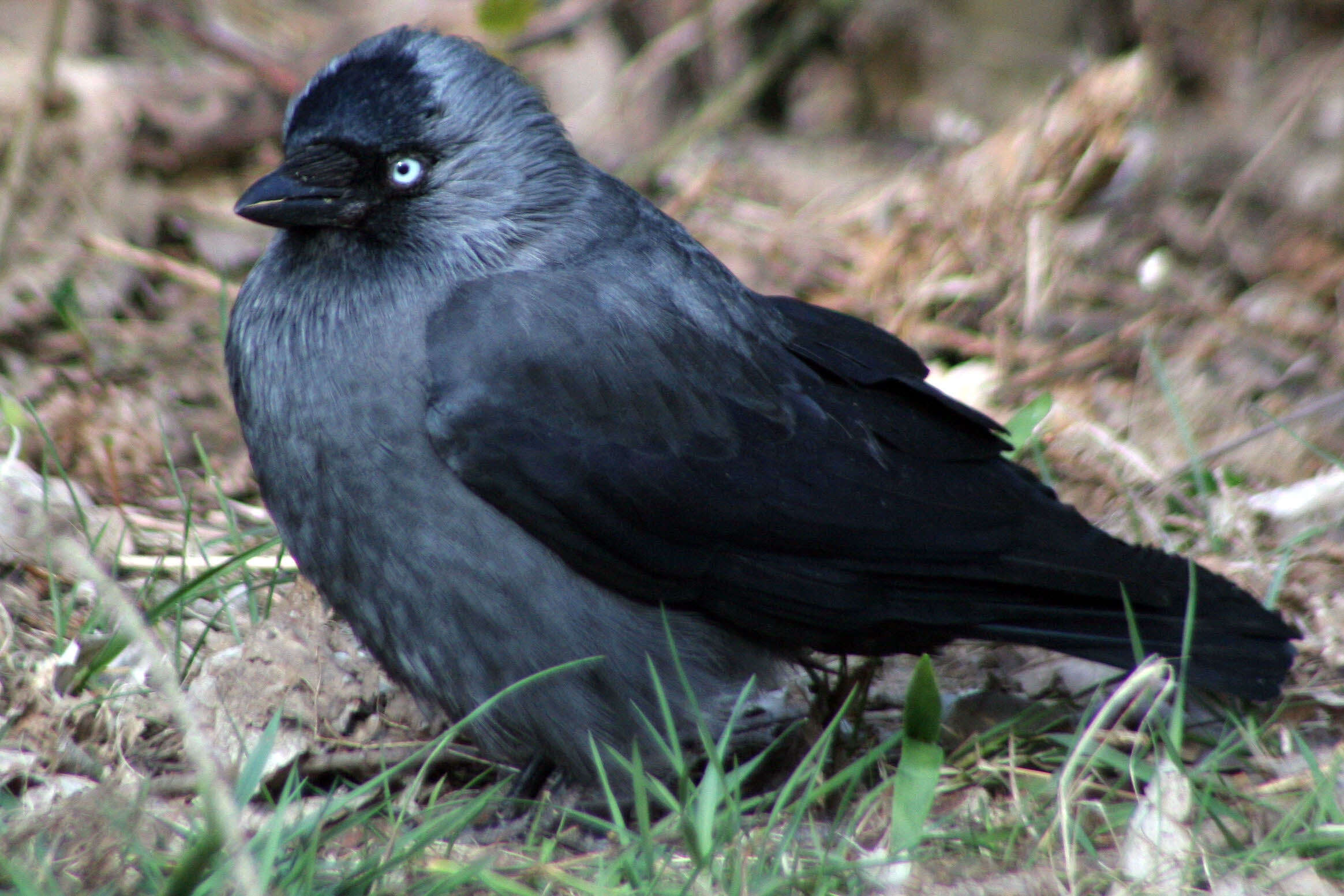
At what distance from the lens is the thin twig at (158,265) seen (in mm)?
4754

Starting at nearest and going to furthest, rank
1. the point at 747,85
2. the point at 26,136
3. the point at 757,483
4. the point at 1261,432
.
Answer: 1. the point at 757,483
2. the point at 1261,432
3. the point at 26,136
4. the point at 747,85

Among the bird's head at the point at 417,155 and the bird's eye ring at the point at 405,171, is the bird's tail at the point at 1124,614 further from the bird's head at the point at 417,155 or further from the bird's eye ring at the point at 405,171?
the bird's eye ring at the point at 405,171

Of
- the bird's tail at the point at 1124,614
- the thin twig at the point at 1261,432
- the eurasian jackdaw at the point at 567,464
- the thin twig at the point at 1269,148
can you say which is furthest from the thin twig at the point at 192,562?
the thin twig at the point at 1269,148

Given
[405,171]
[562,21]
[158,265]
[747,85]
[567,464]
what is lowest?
[747,85]

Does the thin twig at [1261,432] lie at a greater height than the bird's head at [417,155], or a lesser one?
lesser

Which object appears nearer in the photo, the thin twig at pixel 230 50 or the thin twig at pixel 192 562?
the thin twig at pixel 192 562

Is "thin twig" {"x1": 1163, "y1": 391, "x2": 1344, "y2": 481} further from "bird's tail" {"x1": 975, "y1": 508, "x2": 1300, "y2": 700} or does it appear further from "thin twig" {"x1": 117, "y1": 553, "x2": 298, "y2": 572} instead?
"thin twig" {"x1": 117, "y1": 553, "x2": 298, "y2": 572}

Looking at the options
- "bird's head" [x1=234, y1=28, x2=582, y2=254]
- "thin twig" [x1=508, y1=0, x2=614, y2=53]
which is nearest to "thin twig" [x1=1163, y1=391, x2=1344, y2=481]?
"bird's head" [x1=234, y1=28, x2=582, y2=254]

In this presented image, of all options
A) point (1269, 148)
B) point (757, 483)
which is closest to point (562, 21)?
point (1269, 148)

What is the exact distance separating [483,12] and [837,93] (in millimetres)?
2517

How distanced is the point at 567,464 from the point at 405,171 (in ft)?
2.38

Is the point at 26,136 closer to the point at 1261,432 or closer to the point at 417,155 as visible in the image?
the point at 417,155

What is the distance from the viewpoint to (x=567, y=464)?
2.72 m

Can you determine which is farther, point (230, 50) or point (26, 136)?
point (230, 50)
